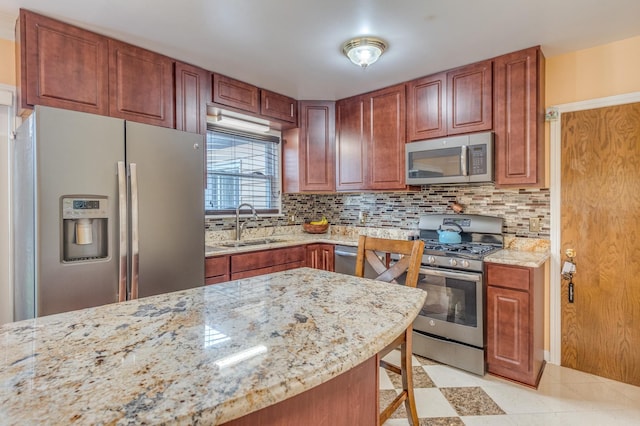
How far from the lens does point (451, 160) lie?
109 inches

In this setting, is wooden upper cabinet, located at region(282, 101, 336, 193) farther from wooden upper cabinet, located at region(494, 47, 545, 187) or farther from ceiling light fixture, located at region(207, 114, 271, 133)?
wooden upper cabinet, located at region(494, 47, 545, 187)

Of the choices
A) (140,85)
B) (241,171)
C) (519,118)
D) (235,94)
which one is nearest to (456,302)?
(519,118)

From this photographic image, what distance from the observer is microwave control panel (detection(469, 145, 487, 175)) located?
2.60 m

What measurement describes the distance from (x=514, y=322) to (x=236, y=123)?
287cm

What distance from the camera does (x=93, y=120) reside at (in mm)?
1856

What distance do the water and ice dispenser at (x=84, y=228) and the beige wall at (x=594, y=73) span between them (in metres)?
3.17

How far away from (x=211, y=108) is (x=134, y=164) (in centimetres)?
116

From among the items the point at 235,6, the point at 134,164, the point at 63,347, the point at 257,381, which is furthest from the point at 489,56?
the point at 63,347

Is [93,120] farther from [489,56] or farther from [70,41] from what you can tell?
[489,56]

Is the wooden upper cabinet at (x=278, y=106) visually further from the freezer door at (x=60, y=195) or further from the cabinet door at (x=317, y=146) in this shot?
the freezer door at (x=60, y=195)

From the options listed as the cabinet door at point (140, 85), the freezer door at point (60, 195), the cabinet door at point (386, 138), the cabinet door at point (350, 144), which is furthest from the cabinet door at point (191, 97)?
the cabinet door at point (386, 138)

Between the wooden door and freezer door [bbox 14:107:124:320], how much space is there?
3060 mm

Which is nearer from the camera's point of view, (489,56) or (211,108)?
(489,56)

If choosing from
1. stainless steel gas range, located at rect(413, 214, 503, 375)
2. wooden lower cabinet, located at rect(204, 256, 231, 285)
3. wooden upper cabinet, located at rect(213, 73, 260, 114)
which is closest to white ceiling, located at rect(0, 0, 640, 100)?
wooden upper cabinet, located at rect(213, 73, 260, 114)
